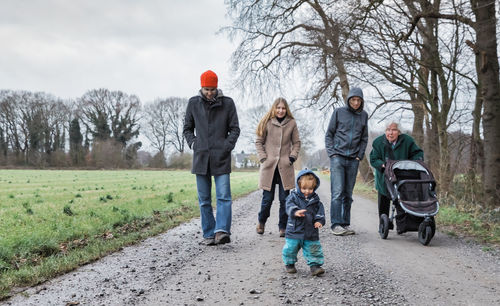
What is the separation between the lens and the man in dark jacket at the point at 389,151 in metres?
6.50

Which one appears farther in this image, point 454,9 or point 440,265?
point 454,9

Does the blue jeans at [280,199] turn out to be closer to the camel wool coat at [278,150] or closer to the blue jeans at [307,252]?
the camel wool coat at [278,150]

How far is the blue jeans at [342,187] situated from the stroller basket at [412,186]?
0.54m

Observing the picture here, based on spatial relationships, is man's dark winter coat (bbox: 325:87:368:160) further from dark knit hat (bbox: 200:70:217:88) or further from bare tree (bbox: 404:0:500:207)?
bare tree (bbox: 404:0:500:207)

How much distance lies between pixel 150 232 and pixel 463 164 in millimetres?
8999

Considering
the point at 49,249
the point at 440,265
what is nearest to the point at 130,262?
the point at 49,249

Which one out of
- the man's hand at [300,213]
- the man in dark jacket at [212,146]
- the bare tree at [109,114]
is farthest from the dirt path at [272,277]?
the bare tree at [109,114]

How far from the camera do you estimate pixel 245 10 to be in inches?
554

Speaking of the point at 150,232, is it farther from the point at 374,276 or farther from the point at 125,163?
the point at 125,163

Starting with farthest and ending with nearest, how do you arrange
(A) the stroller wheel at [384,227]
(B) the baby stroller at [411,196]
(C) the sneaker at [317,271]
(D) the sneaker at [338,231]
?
(D) the sneaker at [338,231] → (A) the stroller wheel at [384,227] → (B) the baby stroller at [411,196] → (C) the sneaker at [317,271]

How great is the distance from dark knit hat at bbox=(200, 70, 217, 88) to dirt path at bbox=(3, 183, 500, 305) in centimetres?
219

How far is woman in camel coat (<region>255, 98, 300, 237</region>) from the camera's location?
6207mm

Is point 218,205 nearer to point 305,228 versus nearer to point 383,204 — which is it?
point 305,228

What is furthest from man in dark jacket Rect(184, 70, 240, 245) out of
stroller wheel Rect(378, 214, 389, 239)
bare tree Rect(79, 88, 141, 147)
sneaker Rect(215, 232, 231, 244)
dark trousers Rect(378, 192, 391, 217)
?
bare tree Rect(79, 88, 141, 147)
